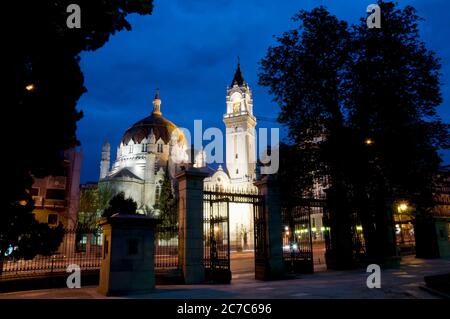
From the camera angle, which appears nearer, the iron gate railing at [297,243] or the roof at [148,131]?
the iron gate railing at [297,243]

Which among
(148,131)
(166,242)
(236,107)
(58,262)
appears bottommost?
(58,262)

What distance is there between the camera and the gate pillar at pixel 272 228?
14.5 metres

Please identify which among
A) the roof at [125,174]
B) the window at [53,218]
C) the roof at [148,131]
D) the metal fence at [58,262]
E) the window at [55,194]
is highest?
the roof at [148,131]

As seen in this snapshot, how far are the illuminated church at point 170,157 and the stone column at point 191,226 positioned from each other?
4560 centimetres

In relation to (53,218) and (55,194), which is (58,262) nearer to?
(53,218)

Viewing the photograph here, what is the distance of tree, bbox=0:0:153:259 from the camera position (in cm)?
729

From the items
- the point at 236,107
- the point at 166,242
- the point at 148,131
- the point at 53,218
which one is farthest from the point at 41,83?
the point at 236,107

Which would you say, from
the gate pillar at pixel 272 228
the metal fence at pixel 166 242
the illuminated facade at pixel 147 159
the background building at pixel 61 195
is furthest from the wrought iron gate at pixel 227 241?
the illuminated facade at pixel 147 159

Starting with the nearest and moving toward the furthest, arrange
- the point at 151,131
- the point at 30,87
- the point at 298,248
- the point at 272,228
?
1. the point at 30,87
2. the point at 272,228
3. the point at 298,248
4. the point at 151,131

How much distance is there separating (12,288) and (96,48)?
931cm

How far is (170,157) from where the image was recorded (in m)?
71.4

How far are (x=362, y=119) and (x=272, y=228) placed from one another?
7057 mm

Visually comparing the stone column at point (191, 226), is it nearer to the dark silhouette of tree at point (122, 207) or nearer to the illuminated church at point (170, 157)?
the dark silhouette of tree at point (122, 207)

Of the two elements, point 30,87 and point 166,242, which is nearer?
point 30,87
